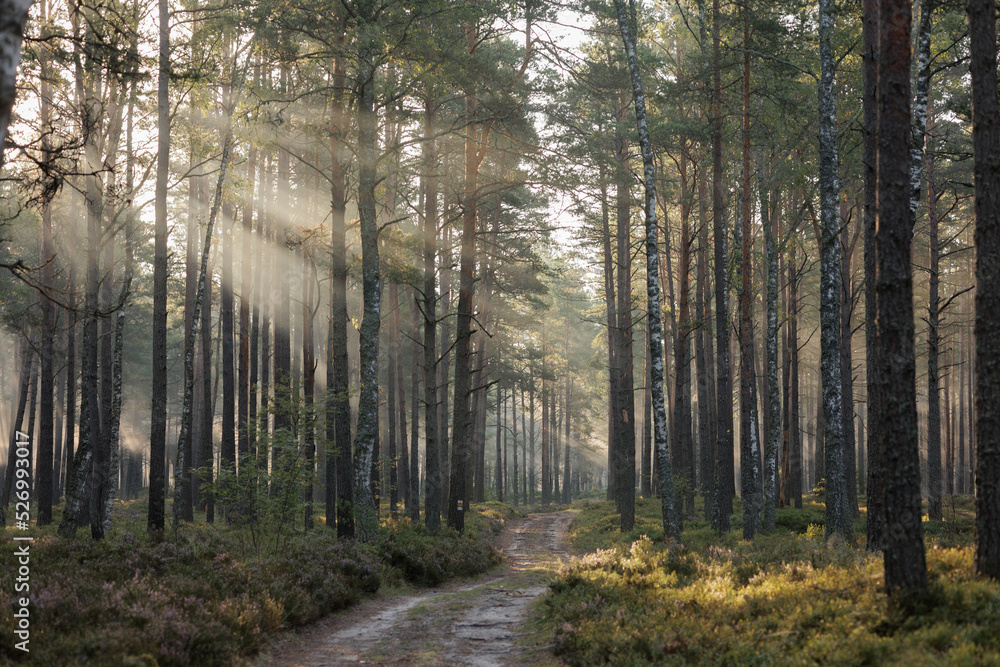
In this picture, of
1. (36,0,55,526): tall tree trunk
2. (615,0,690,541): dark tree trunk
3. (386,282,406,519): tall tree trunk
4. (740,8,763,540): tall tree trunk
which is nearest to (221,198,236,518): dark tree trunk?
(36,0,55,526): tall tree trunk

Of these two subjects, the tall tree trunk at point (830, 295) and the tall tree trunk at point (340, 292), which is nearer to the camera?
the tall tree trunk at point (830, 295)

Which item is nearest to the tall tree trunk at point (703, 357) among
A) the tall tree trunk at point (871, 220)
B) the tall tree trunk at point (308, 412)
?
the tall tree trunk at point (871, 220)

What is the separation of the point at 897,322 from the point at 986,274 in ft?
5.01

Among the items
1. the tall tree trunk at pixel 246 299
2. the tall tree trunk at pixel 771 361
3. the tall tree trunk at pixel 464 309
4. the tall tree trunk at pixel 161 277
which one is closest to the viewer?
the tall tree trunk at pixel 161 277

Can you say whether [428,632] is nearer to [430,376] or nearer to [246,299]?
[430,376]

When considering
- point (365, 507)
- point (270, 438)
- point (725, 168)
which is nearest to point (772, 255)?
point (725, 168)

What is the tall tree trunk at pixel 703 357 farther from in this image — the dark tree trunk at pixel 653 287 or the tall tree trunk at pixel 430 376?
the tall tree trunk at pixel 430 376

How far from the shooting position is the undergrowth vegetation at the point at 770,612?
17.5ft

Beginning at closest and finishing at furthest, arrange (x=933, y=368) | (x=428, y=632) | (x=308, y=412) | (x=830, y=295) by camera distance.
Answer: (x=428, y=632) < (x=830, y=295) < (x=308, y=412) < (x=933, y=368)

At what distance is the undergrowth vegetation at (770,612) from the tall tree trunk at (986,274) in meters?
0.74

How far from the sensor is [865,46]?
1133 centimetres

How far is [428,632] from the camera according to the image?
9398mm

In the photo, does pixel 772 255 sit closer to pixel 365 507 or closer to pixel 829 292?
pixel 829 292

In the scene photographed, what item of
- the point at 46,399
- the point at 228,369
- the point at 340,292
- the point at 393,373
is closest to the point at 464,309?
the point at 340,292
